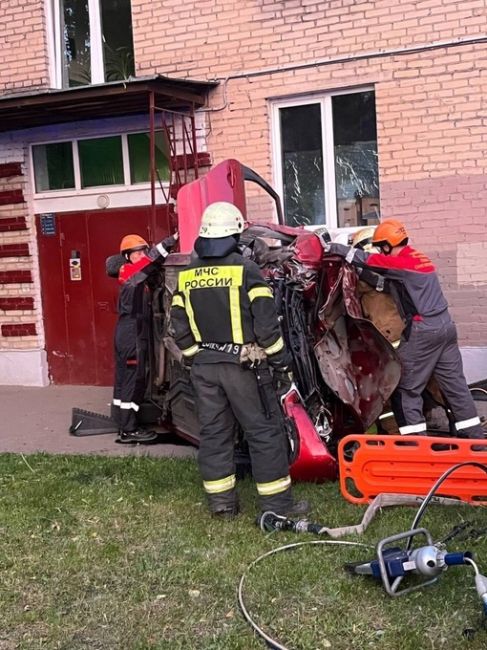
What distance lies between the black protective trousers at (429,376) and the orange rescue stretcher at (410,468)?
2.71ft

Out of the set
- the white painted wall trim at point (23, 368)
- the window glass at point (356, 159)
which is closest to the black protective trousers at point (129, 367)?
the window glass at point (356, 159)

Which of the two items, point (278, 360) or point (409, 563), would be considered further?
point (278, 360)

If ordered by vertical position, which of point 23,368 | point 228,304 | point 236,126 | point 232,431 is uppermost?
point 236,126

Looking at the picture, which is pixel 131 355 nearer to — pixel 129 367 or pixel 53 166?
pixel 129 367

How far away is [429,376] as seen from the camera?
619cm

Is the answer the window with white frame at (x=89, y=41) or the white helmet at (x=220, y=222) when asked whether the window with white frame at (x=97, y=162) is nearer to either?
the window with white frame at (x=89, y=41)

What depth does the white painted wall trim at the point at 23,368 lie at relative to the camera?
10320 mm

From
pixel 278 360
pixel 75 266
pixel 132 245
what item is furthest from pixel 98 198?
pixel 278 360

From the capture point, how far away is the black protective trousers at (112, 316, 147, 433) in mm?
7254

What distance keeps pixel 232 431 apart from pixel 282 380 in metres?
0.51

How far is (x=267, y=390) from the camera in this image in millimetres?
5035

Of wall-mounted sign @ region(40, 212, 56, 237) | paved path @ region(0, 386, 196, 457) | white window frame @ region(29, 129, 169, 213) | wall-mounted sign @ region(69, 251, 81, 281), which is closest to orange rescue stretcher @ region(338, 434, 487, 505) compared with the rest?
paved path @ region(0, 386, 196, 457)

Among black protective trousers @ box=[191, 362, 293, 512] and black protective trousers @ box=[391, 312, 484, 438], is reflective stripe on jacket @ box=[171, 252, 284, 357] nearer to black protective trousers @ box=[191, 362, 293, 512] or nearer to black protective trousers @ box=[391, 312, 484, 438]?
black protective trousers @ box=[191, 362, 293, 512]

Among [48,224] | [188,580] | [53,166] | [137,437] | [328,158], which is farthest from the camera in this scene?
[53,166]
